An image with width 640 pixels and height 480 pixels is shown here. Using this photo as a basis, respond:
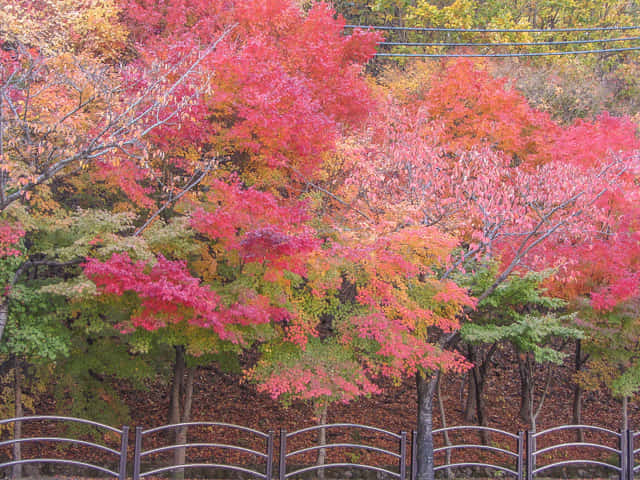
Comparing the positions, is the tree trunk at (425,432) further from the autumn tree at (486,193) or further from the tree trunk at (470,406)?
the tree trunk at (470,406)

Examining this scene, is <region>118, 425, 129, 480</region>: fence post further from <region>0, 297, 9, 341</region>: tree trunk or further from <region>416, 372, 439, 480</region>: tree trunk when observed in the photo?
<region>416, 372, 439, 480</region>: tree trunk

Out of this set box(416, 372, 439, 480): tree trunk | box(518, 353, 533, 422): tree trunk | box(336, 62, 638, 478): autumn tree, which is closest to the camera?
box(336, 62, 638, 478): autumn tree

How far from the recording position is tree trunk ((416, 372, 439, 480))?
14.2 metres

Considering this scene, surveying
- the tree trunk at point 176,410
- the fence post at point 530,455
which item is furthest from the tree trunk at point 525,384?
the tree trunk at point 176,410

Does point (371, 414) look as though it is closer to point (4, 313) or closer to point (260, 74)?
point (260, 74)

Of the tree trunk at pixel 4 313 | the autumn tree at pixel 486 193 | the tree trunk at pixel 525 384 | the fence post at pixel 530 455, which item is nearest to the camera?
the fence post at pixel 530 455

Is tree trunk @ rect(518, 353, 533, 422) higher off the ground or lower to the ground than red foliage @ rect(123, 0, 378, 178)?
lower

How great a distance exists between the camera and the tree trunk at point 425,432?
1418 centimetres

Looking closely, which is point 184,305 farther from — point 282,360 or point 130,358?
point 130,358

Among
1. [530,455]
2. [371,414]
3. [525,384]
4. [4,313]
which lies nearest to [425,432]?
[530,455]

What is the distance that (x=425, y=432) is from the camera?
47.2 ft

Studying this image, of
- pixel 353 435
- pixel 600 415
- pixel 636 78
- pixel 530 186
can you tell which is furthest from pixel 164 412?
pixel 636 78

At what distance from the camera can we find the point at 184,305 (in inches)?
427

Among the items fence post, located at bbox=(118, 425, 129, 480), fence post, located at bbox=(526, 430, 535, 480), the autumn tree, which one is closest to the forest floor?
the autumn tree
